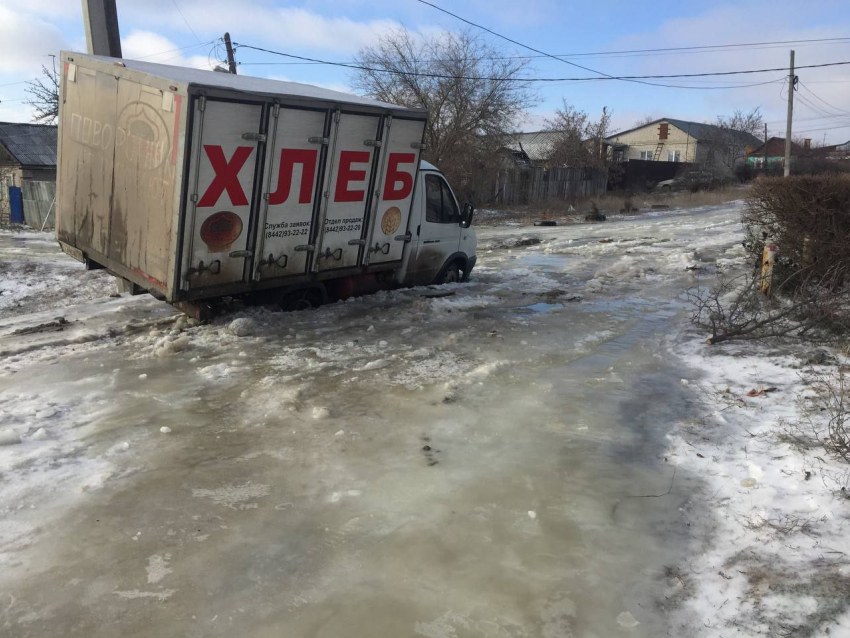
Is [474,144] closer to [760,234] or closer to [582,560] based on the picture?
[760,234]

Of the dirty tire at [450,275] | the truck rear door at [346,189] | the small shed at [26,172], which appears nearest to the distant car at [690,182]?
the small shed at [26,172]

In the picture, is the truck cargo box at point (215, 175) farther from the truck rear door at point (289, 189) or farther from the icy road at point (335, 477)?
the icy road at point (335, 477)

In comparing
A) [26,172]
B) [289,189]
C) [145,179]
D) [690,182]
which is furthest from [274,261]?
[690,182]

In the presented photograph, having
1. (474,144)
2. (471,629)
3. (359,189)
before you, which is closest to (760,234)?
(359,189)

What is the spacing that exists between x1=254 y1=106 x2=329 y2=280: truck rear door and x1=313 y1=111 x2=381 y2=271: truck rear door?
0.21 meters

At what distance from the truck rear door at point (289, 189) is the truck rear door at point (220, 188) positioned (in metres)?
0.23

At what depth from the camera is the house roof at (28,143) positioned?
2841 cm

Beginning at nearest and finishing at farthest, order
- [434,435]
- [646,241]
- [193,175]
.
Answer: [434,435] < [193,175] < [646,241]

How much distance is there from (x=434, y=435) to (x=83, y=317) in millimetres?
5773

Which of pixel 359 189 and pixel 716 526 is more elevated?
pixel 359 189

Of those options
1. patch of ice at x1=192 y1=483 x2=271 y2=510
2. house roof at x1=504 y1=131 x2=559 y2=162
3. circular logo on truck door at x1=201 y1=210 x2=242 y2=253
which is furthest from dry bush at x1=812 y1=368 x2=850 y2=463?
house roof at x1=504 y1=131 x2=559 y2=162

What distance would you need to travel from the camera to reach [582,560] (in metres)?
3.66

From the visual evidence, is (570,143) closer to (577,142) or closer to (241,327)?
(577,142)

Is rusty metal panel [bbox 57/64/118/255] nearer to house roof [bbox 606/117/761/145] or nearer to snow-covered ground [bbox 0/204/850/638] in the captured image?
snow-covered ground [bbox 0/204/850/638]
